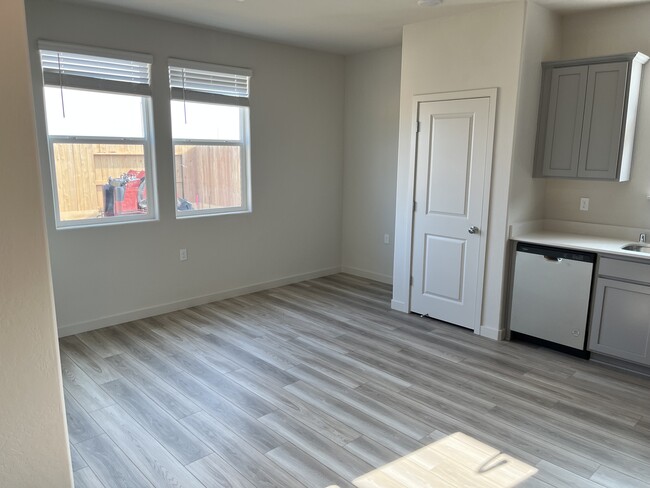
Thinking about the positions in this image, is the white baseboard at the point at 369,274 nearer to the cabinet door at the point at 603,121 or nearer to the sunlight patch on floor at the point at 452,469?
the cabinet door at the point at 603,121

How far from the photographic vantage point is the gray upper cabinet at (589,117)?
3441 millimetres

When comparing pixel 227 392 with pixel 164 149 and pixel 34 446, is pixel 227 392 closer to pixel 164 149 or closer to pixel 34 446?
pixel 34 446

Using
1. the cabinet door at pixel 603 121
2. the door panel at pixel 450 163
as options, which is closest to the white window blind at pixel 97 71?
the door panel at pixel 450 163

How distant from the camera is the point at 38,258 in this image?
1560 mm

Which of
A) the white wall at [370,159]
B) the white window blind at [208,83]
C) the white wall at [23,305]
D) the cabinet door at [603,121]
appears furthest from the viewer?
the white wall at [370,159]

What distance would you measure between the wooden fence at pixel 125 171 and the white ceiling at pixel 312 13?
3.80ft

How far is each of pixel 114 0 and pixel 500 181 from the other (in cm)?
334

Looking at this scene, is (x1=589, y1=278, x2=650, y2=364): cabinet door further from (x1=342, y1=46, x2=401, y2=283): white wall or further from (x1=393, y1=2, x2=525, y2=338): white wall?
(x1=342, y1=46, x2=401, y2=283): white wall

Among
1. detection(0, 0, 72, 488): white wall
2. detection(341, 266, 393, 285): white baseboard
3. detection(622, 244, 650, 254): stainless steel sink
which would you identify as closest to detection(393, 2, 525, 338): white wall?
detection(622, 244, 650, 254): stainless steel sink

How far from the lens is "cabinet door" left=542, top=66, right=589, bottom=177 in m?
3.61

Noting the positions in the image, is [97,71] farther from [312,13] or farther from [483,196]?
[483,196]

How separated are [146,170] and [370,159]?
2.56m

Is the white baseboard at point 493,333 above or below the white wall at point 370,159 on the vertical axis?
below

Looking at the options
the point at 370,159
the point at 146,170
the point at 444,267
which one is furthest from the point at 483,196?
the point at 146,170
